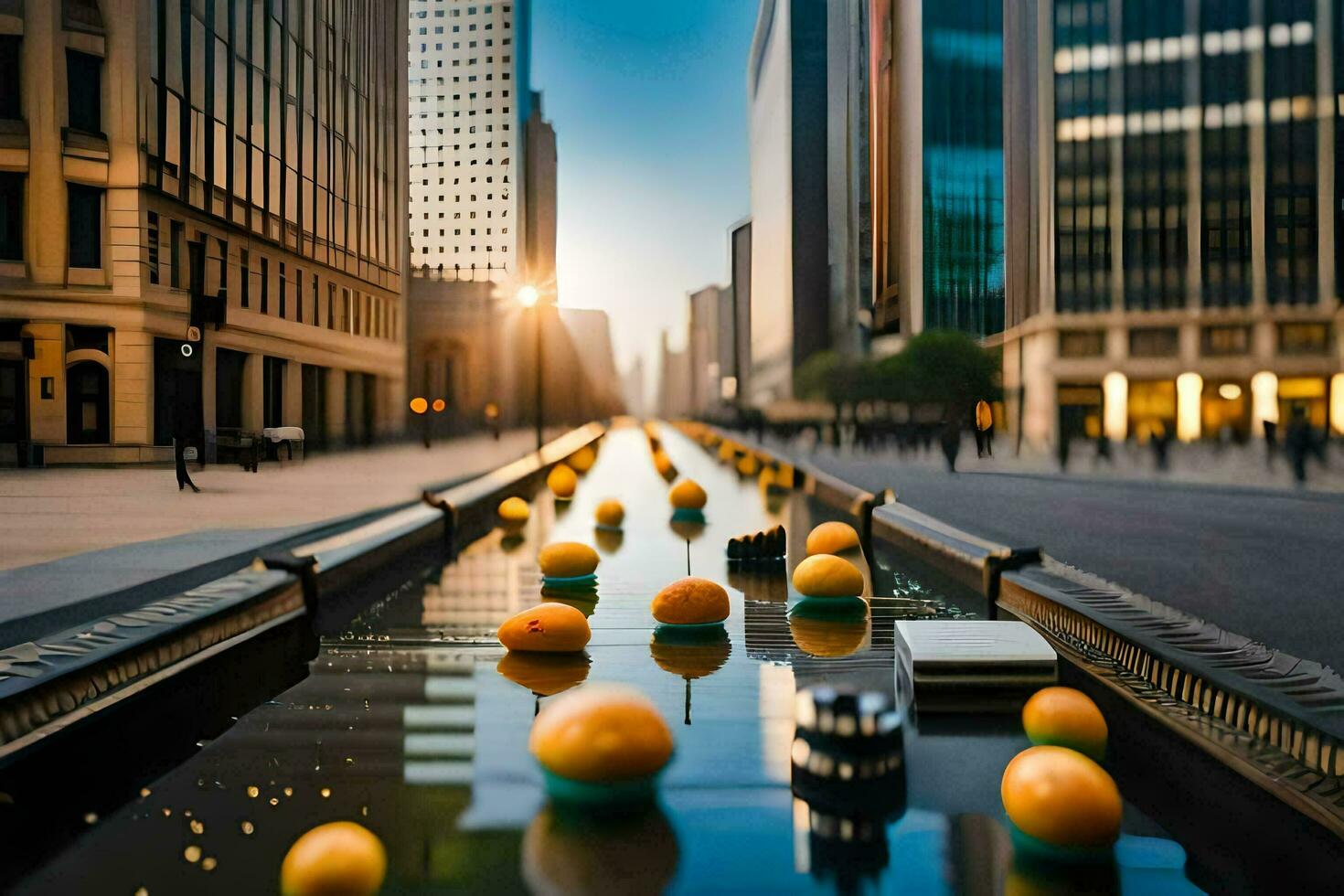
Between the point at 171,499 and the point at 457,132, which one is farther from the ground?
the point at 457,132

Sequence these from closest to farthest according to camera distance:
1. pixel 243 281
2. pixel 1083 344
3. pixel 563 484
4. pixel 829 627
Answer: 1. pixel 829 627
2. pixel 243 281
3. pixel 563 484
4. pixel 1083 344

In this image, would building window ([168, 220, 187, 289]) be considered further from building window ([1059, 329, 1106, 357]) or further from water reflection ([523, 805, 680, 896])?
building window ([1059, 329, 1106, 357])

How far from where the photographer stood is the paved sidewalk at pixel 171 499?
598 cm

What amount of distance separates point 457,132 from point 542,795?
12.8 meters

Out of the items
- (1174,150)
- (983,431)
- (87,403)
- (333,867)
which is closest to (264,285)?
(87,403)

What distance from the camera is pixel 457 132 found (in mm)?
14594

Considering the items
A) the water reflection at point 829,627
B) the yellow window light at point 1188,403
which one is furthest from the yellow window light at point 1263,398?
the water reflection at point 829,627

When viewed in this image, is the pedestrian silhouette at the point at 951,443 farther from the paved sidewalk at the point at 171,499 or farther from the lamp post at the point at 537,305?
the paved sidewalk at the point at 171,499

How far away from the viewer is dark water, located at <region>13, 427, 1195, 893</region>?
2838mm

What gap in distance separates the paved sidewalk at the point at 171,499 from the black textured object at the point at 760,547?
140 inches

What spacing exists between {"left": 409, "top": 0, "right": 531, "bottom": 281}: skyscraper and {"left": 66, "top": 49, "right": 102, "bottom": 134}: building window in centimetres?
633

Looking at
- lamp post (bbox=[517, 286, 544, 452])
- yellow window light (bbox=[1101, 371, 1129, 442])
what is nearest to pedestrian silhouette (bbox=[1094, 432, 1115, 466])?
yellow window light (bbox=[1101, 371, 1129, 442])

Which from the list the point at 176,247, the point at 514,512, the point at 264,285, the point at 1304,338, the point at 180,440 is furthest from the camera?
the point at 1304,338

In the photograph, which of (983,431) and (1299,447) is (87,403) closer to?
(1299,447)
